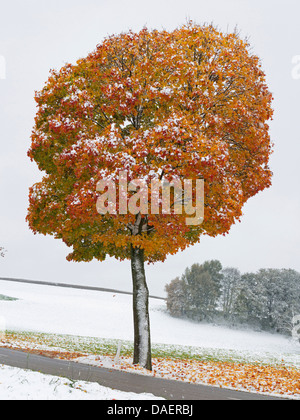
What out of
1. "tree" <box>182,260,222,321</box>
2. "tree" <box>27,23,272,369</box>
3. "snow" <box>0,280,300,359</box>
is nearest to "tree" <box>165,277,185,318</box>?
"tree" <box>182,260,222,321</box>

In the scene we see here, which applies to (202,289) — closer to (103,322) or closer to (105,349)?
(103,322)

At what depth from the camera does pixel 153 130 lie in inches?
468

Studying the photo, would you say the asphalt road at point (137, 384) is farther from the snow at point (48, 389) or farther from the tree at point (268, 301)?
the tree at point (268, 301)

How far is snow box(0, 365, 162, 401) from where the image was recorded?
6.52 m

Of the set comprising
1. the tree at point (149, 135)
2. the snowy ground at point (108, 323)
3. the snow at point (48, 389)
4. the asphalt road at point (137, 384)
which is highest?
the tree at point (149, 135)

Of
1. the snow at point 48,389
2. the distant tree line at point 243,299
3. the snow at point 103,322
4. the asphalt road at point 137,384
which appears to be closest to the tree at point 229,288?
the distant tree line at point 243,299

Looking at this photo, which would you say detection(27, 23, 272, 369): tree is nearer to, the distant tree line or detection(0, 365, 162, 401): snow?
detection(0, 365, 162, 401): snow

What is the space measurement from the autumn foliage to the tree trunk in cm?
106

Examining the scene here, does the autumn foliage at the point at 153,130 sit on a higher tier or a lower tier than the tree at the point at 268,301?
higher

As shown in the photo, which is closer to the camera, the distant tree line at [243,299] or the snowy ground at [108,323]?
the snowy ground at [108,323]

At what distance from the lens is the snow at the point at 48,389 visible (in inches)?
257

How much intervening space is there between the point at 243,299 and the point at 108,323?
2265 cm

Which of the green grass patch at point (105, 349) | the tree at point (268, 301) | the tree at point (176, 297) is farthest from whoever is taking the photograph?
the tree at point (176, 297)

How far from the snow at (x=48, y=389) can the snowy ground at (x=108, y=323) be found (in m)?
21.7
